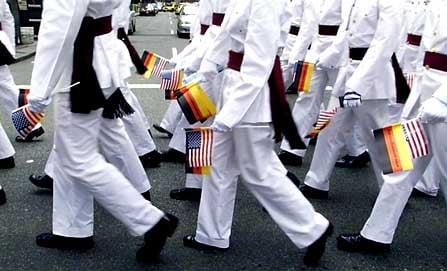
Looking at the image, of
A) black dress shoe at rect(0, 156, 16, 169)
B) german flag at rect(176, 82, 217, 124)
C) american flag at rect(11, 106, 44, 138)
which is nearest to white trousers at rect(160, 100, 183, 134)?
black dress shoe at rect(0, 156, 16, 169)

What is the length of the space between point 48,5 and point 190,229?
176cm

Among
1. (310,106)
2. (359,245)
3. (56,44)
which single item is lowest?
(359,245)

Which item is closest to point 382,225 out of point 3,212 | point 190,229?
point 190,229

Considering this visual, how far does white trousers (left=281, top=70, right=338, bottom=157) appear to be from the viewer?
5.66 meters

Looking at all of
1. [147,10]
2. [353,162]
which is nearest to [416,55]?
[353,162]

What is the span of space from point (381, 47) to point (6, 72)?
12.3 feet

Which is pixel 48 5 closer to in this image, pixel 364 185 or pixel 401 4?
pixel 401 4

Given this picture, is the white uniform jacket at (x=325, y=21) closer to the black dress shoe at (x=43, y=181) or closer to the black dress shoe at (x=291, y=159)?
the black dress shoe at (x=291, y=159)

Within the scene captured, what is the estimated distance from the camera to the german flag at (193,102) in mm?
3650

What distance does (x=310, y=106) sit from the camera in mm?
5832

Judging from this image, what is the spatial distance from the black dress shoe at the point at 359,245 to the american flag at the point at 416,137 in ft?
2.01

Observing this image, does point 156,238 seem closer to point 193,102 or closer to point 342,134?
point 193,102

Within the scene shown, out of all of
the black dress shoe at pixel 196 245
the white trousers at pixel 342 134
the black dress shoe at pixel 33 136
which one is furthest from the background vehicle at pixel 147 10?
the black dress shoe at pixel 196 245

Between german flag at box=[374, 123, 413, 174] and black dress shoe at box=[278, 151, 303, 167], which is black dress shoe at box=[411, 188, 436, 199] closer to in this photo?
black dress shoe at box=[278, 151, 303, 167]
